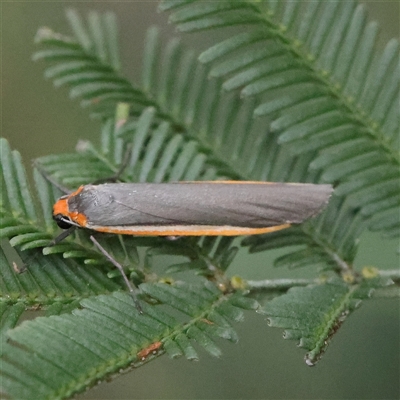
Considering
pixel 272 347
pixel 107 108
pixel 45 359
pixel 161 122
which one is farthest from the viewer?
pixel 272 347

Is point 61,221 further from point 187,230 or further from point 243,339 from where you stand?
point 243,339

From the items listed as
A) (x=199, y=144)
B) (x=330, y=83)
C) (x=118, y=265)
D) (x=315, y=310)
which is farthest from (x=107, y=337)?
(x=330, y=83)

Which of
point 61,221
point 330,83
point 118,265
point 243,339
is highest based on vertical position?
point 330,83

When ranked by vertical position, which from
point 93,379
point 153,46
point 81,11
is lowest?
point 93,379

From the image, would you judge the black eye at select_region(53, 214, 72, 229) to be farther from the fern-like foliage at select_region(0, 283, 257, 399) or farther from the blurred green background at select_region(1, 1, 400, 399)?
the blurred green background at select_region(1, 1, 400, 399)


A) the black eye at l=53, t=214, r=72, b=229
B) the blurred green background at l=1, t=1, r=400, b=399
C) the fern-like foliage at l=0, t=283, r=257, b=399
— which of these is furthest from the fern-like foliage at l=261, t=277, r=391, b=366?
the blurred green background at l=1, t=1, r=400, b=399

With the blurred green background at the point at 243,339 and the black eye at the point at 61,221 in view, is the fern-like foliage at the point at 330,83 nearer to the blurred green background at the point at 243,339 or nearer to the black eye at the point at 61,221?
the black eye at the point at 61,221

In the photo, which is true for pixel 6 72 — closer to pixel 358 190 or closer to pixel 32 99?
pixel 32 99

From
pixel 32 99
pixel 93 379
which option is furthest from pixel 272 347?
pixel 32 99
